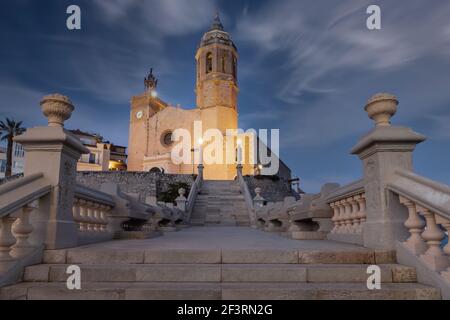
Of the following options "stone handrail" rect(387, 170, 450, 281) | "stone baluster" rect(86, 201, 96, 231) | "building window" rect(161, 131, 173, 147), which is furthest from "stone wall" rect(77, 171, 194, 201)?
"stone handrail" rect(387, 170, 450, 281)

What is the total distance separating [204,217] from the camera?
17.5 metres

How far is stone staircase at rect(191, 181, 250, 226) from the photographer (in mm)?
16891

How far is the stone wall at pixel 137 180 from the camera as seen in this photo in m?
28.5

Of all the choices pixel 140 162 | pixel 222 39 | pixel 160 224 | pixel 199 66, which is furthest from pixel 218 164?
pixel 160 224

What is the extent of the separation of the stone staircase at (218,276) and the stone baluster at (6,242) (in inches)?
8.8

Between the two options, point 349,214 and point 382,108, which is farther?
point 349,214

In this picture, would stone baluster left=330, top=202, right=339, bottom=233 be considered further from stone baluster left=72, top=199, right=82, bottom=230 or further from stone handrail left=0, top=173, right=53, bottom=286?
stone handrail left=0, top=173, right=53, bottom=286

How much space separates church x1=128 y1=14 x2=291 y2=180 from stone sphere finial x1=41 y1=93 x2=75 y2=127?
3227 centimetres

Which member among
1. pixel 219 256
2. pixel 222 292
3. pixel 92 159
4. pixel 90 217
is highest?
pixel 92 159

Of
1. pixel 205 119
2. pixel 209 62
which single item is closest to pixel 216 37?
pixel 209 62

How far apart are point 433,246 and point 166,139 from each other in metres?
38.4

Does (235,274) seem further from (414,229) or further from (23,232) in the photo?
(23,232)

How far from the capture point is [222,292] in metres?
2.66
